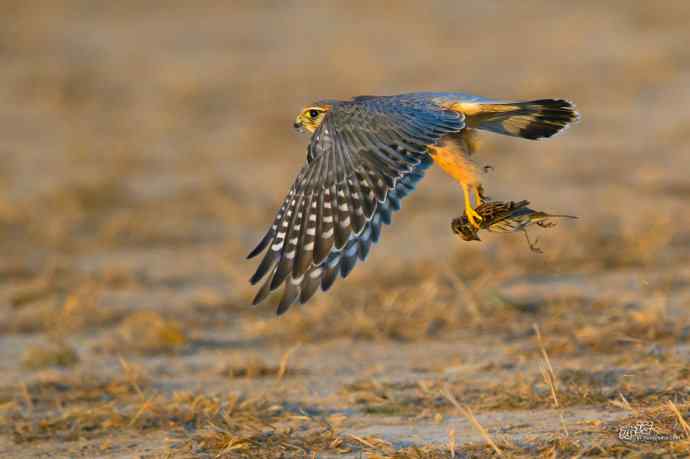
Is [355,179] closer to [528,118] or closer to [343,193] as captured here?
[343,193]

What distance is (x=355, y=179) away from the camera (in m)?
5.09

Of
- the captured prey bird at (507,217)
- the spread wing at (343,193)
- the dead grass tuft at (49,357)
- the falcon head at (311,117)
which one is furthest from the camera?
the dead grass tuft at (49,357)

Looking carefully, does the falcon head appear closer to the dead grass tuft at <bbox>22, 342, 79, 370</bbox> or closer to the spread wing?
the spread wing

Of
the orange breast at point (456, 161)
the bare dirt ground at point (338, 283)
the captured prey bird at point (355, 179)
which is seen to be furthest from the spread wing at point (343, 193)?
the bare dirt ground at point (338, 283)

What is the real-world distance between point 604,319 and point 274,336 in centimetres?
180

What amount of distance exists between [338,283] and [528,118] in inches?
102

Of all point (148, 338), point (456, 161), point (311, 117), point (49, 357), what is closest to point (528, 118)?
point (456, 161)

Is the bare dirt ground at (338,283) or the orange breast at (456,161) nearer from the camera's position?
the bare dirt ground at (338,283)

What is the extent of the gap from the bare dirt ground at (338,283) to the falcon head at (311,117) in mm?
1204

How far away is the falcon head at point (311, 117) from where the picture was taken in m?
6.06

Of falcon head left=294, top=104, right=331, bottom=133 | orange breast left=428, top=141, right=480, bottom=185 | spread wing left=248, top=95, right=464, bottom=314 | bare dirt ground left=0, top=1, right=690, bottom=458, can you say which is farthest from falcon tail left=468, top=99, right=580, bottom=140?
bare dirt ground left=0, top=1, right=690, bottom=458

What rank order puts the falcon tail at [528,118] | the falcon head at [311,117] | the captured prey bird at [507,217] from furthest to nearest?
the falcon head at [311,117] → the falcon tail at [528,118] → the captured prey bird at [507,217]

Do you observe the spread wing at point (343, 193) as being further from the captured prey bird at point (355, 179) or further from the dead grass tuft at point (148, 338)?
the dead grass tuft at point (148, 338)

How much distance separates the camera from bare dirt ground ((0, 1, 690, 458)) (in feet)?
17.5
